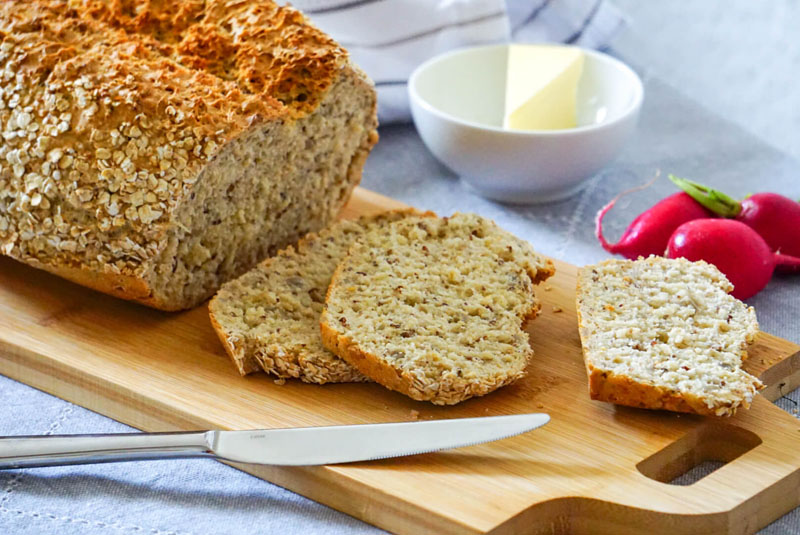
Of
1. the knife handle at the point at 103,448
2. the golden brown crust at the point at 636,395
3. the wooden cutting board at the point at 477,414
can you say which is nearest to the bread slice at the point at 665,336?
the golden brown crust at the point at 636,395

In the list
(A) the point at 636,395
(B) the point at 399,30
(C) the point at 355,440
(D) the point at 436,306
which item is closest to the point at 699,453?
(A) the point at 636,395

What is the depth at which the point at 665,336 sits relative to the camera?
9.30 feet

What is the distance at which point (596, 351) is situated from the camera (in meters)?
2.75

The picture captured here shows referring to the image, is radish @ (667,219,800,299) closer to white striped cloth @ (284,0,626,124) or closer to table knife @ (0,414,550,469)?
table knife @ (0,414,550,469)

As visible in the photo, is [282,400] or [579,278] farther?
[579,278]

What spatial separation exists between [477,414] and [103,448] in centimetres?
102

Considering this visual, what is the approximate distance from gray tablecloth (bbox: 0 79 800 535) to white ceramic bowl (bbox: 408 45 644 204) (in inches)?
6.7

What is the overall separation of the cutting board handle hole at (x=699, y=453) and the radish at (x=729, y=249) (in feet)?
2.73

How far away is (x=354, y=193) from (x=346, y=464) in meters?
1.76

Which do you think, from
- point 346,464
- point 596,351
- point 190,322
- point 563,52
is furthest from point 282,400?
point 563,52

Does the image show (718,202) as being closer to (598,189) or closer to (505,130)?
(598,189)

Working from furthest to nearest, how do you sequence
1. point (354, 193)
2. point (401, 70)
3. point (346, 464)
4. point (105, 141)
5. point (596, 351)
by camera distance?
point (401, 70)
point (354, 193)
point (105, 141)
point (596, 351)
point (346, 464)

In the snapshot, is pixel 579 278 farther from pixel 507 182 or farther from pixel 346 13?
pixel 346 13

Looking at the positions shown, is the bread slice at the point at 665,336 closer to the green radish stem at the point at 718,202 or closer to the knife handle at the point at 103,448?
the green radish stem at the point at 718,202
